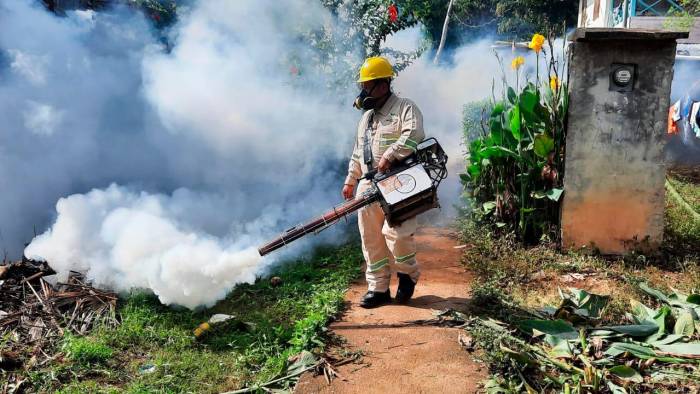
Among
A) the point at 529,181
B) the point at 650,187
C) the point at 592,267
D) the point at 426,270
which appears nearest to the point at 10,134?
the point at 426,270

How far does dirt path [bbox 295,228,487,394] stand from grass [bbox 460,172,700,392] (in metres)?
0.22

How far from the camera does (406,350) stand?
3.86 meters

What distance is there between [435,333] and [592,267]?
2327 millimetres

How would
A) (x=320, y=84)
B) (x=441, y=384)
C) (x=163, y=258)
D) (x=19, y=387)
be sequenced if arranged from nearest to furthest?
(x=441, y=384) → (x=19, y=387) → (x=163, y=258) → (x=320, y=84)

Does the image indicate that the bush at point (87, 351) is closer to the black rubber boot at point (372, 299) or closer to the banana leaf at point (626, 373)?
the black rubber boot at point (372, 299)

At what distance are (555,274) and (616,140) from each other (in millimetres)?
1503

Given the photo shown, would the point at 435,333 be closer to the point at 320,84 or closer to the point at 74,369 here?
the point at 74,369

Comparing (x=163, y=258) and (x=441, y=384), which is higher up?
(x=163, y=258)

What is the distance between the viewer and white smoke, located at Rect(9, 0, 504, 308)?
17.1 ft

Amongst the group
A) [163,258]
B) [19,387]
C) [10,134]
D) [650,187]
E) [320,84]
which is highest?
[320,84]

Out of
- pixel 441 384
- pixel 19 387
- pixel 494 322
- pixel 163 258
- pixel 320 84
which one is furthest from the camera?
pixel 320 84

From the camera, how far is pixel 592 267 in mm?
5543

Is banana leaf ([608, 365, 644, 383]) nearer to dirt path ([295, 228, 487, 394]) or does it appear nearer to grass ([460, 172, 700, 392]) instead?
grass ([460, 172, 700, 392])

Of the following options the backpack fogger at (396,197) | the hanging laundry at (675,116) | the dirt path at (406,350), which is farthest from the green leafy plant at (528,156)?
the hanging laundry at (675,116)
